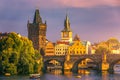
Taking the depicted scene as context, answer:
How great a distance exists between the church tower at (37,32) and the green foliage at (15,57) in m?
41.0

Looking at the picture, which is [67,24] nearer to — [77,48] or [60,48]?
[60,48]

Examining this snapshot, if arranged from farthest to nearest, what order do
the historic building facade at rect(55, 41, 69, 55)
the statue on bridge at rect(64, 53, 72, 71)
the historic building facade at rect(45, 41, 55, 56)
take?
the historic building facade at rect(55, 41, 69, 55)
the historic building facade at rect(45, 41, 55, 56)
the statue on bridge at rect(64, 53, 72, 71)

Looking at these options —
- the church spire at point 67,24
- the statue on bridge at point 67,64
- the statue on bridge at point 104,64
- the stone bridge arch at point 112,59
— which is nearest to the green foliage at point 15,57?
the statue on bridge at point 67,64

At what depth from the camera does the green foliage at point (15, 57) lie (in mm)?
89312

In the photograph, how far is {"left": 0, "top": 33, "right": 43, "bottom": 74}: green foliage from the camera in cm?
8931

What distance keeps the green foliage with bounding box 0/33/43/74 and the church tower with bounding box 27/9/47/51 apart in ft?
134

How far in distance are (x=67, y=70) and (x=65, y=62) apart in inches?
103

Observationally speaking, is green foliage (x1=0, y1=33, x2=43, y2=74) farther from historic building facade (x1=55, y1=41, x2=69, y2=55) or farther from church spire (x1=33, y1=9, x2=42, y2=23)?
historic building facade (x1=55, y1=41, x2=69, y2=55)

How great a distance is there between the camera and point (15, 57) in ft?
297

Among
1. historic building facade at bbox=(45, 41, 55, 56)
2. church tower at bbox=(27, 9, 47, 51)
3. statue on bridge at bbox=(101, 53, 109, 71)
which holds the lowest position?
statue on bridge at bbox=(101, 53, 109, 71)

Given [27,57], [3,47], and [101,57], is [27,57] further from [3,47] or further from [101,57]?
[101,57]

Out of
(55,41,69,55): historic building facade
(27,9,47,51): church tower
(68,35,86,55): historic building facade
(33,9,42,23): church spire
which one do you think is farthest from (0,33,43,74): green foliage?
(55,41,69,55): historic building facade

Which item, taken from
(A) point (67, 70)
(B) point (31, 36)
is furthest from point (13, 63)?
(B) point (31, 36)

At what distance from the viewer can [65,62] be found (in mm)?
118438
